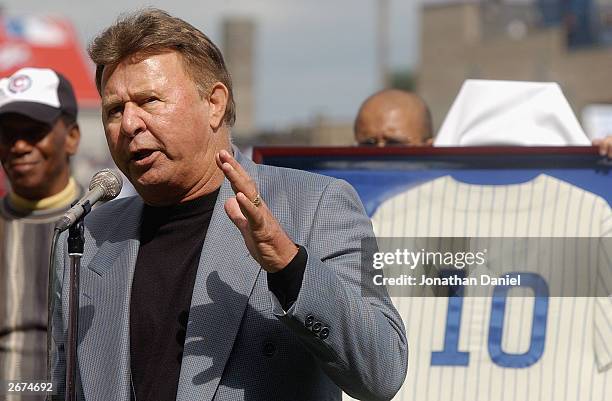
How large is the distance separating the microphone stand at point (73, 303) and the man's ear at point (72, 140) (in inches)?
95.7

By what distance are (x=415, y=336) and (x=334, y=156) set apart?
0.70 m

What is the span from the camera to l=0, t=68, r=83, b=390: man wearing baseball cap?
541cm

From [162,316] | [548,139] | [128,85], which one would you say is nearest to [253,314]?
[162,316]

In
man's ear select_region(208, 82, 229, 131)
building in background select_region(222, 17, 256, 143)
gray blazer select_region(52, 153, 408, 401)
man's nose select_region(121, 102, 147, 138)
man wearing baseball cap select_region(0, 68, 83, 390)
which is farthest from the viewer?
building in background select_region(222, 17, 256, 143)

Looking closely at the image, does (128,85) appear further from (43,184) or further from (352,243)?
(43,184)

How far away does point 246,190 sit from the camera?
3234 mm

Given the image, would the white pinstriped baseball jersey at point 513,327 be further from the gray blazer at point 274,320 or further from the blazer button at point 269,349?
the blazer button at point 269,349

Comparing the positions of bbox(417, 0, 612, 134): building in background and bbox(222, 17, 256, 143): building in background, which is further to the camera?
bbox(222, 17, 256, 143): building in background

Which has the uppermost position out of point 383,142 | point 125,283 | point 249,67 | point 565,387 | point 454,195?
point 249,67

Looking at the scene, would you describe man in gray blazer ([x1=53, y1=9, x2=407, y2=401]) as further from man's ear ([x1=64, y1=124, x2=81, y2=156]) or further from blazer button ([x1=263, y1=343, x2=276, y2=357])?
man's ear ([x1=64, y1=124, x2=81, y2=156])

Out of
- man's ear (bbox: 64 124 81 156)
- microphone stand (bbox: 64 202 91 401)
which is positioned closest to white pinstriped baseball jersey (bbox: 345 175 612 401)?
microphone stand (bbox: 64 202 91 401)

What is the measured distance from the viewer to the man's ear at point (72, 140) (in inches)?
235

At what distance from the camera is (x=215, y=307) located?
363 cm

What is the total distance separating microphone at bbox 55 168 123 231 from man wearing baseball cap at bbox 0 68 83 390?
1.68 metres
